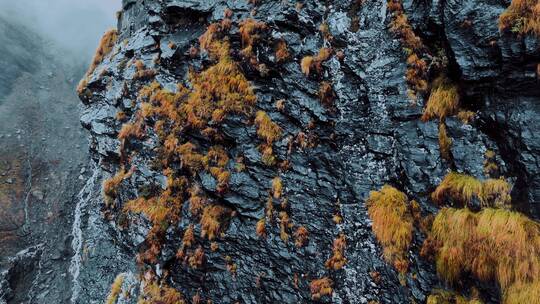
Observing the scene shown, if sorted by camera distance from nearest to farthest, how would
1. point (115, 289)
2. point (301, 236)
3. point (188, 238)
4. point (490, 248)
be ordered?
point (490, 248) → point (301, 236) → point (188, 238) → point (115, 289)

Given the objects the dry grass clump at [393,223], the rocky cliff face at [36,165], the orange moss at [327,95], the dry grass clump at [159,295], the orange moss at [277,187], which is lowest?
the rocky cliff face at [36,165]

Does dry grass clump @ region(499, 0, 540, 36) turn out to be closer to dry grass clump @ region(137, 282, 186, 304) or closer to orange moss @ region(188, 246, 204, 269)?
orange moss @ region(188, 246, 204, 269)

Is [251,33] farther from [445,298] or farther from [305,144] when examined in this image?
[445,298]

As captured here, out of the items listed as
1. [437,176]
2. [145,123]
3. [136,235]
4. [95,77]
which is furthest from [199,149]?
[95,77]

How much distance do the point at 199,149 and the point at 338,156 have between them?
3.39 m

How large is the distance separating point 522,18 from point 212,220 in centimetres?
670

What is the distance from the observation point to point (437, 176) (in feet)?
18.1

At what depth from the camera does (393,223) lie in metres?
5.62

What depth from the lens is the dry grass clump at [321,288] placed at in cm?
596

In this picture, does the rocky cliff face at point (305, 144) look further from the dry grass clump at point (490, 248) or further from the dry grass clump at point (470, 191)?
the dry grass clump at point (490, 248)

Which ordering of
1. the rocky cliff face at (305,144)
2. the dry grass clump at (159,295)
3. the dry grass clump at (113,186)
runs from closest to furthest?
the rocky cliff face at (305,144) < the dry grass clump at (159,295) < the dry grass clump at (113,186)

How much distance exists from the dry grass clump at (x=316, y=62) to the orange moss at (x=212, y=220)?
361 centimetres

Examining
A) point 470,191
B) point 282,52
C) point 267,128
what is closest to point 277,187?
point 267,128

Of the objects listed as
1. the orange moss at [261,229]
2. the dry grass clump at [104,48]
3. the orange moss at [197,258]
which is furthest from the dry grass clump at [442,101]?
the dry grass clump at [104,48]
